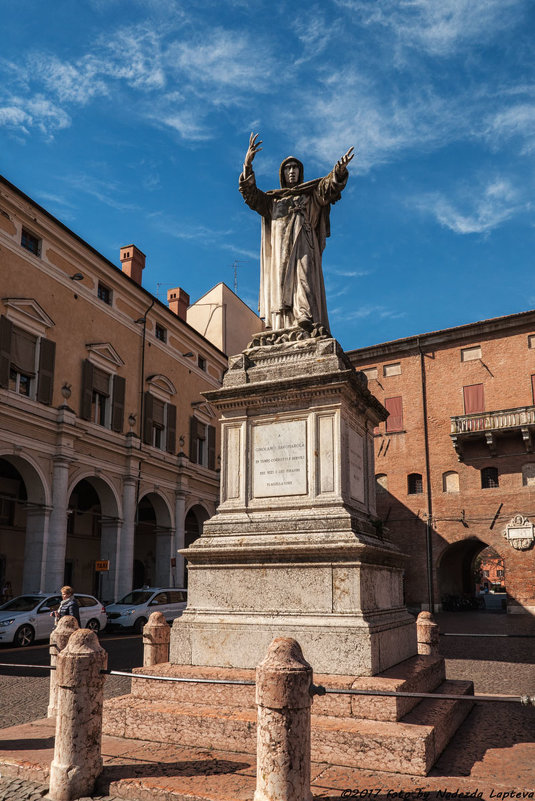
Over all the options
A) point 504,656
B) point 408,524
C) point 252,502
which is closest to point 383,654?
point 252,502

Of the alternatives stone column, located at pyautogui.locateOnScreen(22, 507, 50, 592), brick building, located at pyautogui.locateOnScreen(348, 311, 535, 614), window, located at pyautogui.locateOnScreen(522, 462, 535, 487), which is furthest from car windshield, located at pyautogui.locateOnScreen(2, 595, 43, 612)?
window, located at pyautogui.locateOnScreen(522, 462, 535, 487)

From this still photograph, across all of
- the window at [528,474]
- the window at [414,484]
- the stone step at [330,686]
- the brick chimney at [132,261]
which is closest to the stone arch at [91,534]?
the brick chimney at [132,261]

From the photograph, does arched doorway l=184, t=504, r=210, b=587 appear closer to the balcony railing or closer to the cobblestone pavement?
the balcony railing

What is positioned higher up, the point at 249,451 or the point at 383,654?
the point at 249,451

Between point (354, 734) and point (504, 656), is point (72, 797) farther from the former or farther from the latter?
Result: point (504, 656)

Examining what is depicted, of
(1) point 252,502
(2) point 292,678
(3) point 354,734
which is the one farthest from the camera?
(1) point 252,502

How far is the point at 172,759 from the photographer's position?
191 inches

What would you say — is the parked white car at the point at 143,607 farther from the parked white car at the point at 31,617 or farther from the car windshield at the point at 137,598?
the parked white car at the point at 31,617

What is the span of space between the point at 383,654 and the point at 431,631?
2499 millimetres

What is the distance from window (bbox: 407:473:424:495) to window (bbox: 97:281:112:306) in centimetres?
1761

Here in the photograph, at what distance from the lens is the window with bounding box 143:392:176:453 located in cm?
2923

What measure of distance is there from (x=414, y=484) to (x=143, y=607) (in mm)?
17600

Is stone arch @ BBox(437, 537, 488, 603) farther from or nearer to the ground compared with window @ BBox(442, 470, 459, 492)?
nearer to the ground

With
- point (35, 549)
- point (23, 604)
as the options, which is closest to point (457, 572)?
point (35, 549)
